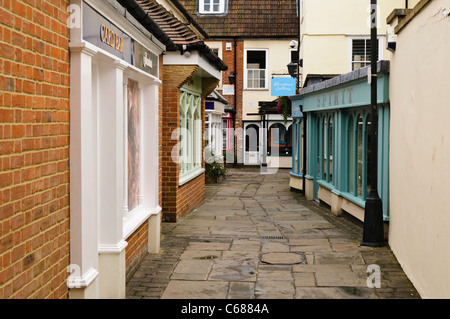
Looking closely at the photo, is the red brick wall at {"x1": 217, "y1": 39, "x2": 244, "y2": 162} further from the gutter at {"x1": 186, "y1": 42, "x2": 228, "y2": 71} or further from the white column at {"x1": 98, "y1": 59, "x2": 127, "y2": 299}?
the white column at {"x1": 98, "y1": 59, "x2": 127, "y2": 299}

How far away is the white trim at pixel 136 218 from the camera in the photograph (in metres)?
6.76

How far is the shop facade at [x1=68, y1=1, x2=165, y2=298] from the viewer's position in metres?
4.62

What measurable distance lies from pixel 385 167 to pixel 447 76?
3.97m

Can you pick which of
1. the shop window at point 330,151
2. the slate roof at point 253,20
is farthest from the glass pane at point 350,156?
the slate roof at point 253,20

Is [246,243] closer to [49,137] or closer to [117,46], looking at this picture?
[117,46]

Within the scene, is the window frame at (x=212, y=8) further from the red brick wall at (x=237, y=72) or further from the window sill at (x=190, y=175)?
the window sill at (x=190, y=175)

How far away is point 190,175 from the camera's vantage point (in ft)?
41.8

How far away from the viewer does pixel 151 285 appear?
6.62 metres

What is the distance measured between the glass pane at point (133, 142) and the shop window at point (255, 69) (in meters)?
21.4

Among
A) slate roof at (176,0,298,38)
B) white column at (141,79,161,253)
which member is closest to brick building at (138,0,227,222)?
white column at (141,79,161,253)

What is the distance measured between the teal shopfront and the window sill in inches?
119

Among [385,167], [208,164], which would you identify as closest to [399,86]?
[385,167]

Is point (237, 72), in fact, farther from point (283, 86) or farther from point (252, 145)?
point (283, 86)

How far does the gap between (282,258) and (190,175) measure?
16.5ft
